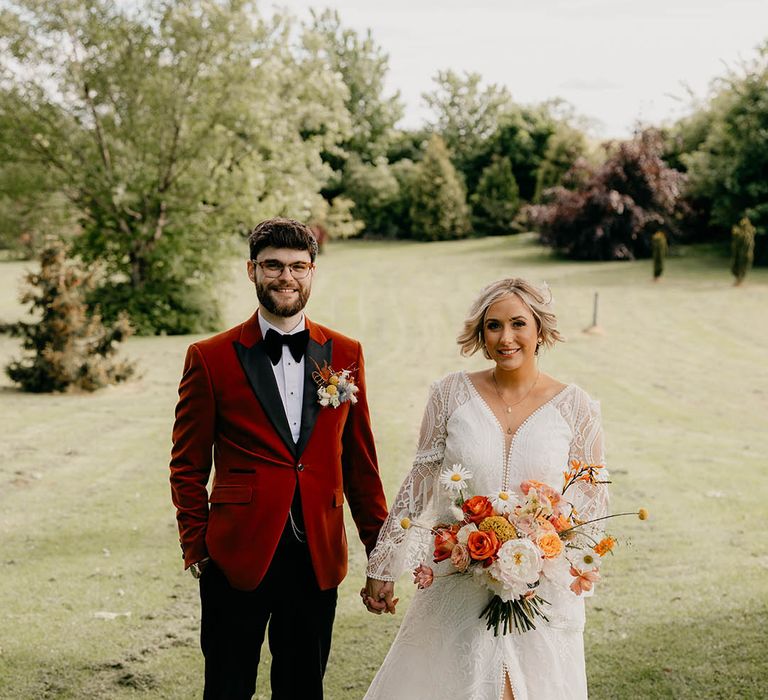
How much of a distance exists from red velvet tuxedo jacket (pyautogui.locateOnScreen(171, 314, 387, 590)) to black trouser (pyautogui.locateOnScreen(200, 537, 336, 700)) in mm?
78

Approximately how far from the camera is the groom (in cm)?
325

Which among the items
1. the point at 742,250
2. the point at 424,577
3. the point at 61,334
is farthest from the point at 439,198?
the point at 424,577

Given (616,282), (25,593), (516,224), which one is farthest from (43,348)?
(516,224)

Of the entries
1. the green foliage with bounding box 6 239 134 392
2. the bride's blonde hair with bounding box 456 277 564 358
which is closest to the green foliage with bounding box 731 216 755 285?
the green foliage with bounding box 6 239 134 392

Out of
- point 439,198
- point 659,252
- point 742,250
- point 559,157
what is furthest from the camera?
point 439,198

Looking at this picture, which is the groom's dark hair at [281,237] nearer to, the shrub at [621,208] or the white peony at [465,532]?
the white peony at [465,532]

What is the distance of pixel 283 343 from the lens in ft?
11.0

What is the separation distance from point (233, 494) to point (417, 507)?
711 millimetres

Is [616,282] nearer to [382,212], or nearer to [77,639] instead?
[382,212]

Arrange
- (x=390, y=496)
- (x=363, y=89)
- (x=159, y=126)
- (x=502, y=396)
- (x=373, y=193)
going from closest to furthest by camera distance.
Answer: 1. (x=502, y=396)
2. (x=390, y=496)
3. (x=159, y=126)
4. (x=373, y=193)
5. (x=363, y=89)

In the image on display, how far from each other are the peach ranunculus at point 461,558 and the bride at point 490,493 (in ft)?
0.84

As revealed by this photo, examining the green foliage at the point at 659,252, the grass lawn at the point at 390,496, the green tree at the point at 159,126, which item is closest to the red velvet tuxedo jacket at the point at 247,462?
the grass lawn at the point at 390,496

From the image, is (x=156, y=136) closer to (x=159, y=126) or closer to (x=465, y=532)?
(x=159, y=126)

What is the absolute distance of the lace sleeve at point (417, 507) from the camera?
3459 mm
